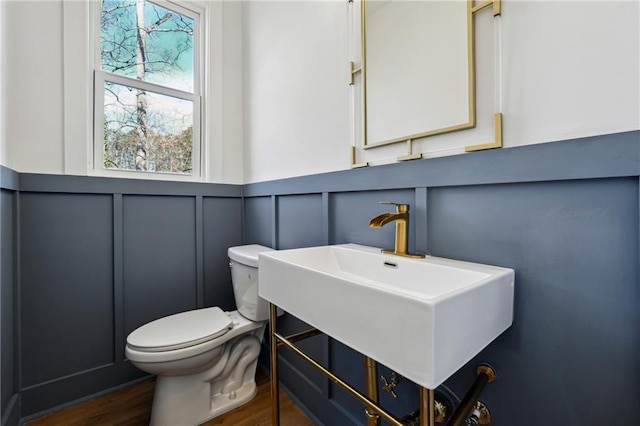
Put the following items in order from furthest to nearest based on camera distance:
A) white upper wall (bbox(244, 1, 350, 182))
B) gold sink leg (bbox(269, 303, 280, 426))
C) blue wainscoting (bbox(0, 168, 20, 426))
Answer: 1. white upper wall (bbox(244, 1, 350, 182))
2. blue wainscoting (bbox(0, 168, 20, 426))
3. gold sink leg (bbox(269, 303, 280, 426))

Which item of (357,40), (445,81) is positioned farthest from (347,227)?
(357,40)

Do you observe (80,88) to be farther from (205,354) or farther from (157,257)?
(205,354)

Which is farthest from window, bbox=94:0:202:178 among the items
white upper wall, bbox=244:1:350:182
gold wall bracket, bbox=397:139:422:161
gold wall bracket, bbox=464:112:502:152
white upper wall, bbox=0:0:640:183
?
gold wall bracket, bbox=464:112:502:152

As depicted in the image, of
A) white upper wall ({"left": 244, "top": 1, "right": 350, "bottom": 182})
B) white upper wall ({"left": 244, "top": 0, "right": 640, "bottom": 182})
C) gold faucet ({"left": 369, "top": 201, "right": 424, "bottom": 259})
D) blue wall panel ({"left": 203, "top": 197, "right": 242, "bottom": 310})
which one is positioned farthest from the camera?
blue wall panel ({"left": 203, "top": 197, "right": 242, "bottom": 310})

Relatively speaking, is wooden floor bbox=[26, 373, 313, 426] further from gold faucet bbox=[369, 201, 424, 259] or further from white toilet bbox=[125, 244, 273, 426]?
gold faucet bbox=[369, 201, 424, 259]

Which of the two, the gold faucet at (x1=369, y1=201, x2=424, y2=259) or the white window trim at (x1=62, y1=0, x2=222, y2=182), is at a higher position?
the white window trim at (x1=62, y1=0, x2=222, y2=182)

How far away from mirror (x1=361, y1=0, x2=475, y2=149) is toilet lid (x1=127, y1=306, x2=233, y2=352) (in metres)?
1.07

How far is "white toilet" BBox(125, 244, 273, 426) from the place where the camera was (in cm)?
118

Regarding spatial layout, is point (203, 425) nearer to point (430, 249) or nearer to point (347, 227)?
point (347, 227)

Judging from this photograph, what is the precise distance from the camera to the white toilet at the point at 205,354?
1.18 metres

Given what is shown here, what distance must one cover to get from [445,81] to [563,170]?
1.35 ft

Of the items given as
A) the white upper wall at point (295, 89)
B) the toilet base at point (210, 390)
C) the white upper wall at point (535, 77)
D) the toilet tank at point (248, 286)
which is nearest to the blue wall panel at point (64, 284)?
the toilet base at point (210, 390)

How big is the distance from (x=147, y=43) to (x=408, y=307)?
214cm

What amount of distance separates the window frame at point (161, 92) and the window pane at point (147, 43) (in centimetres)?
3
